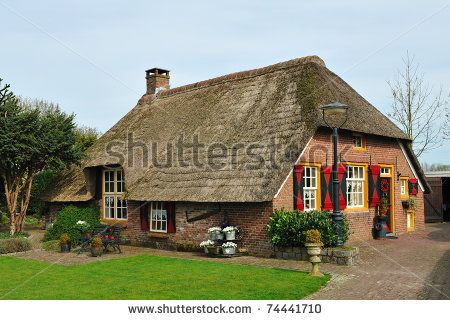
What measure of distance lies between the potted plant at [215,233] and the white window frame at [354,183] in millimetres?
4966

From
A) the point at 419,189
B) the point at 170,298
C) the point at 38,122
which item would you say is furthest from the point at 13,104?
the point at 419,189

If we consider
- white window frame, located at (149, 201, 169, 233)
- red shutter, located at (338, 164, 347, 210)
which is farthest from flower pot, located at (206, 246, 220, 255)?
red shutter, located at (338, 164, 347, 210)

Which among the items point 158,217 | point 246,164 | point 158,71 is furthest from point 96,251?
point 158,71

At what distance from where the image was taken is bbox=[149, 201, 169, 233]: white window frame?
1647cm

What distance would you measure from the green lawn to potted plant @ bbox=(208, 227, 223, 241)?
1.32 metres

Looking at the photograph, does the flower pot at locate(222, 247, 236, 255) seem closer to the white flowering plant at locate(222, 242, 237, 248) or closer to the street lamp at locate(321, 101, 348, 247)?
the white flowering plant at locate(222, 242, 237, 248)

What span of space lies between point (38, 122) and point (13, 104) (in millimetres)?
1069

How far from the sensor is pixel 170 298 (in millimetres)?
8242

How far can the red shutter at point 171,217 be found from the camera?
52.4 ft

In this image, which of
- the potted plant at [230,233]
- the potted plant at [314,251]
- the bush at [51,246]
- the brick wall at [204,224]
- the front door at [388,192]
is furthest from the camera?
the front door at [388,192]

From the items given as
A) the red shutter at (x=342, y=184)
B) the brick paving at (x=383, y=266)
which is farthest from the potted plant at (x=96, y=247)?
the red shutter at (x=342, y=184)

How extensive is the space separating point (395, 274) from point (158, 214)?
29.1 feet

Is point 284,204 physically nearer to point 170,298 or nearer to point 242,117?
point 242,117

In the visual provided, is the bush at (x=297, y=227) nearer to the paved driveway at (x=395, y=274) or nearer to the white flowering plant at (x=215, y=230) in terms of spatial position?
the paved driveway at (x=395, y=274)
